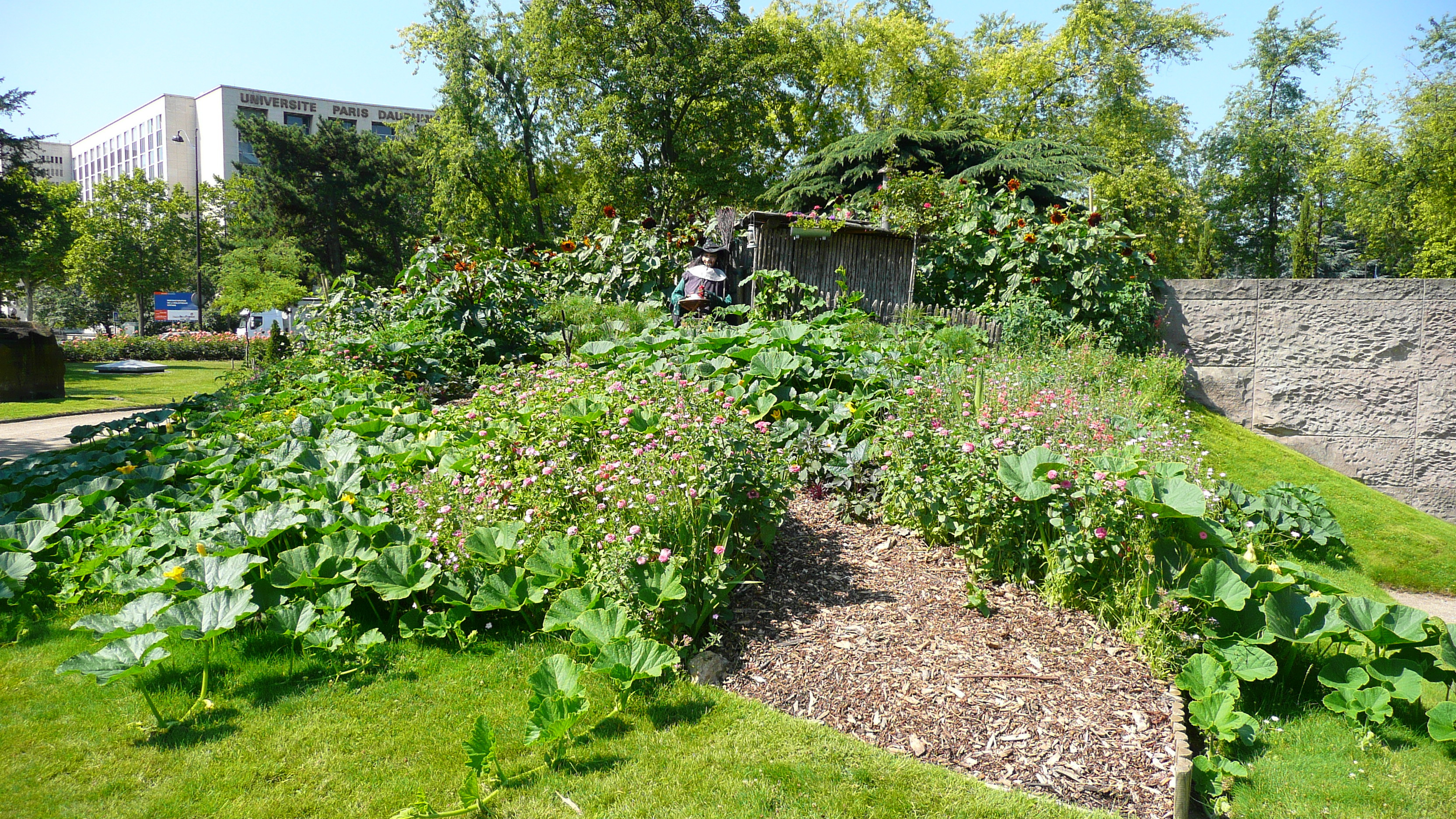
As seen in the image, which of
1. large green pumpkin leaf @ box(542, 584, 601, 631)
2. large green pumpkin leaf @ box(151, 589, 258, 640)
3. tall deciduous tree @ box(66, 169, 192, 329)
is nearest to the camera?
large green pumpkin leaf @ box(151, 589, 258, 640)

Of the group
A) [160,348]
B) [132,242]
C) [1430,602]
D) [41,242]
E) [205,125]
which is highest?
[205,125]

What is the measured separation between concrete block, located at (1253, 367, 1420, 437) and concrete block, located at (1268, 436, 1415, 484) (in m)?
0.06

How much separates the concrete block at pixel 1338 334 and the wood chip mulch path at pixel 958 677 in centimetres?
639

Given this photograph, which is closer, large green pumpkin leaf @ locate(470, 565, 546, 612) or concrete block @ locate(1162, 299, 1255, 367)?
large green pumpkin leaf @ locate(470, 565, 546, 612)

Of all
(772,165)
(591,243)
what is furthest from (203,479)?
(772,165)

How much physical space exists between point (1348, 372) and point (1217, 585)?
6.54m

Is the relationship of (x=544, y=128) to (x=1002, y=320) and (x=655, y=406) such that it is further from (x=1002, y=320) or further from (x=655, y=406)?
(x=655, y=406)

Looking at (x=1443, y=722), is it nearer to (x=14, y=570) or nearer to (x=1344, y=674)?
(x=1344, y=674)

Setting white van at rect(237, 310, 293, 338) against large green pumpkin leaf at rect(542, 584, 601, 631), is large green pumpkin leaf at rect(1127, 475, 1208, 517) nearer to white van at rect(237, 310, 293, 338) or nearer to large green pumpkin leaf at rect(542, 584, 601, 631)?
large green pumpkin leaf at rect(542, 584, 601, 631)

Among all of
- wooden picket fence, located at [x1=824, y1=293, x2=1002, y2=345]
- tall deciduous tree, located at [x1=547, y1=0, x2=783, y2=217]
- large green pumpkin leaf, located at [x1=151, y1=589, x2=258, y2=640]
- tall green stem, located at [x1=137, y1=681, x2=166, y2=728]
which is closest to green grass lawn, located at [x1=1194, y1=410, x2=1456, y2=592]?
wooden picket fence, located at [x1=824, y1=293, x2=1002, y2=345]

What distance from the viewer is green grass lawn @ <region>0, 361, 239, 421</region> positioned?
1059 centimetres

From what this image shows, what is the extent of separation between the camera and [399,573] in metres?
3.21

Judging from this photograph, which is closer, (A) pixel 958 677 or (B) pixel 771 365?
(A) pixel 958 677

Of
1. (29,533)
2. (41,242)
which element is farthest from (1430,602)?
(41,242)
